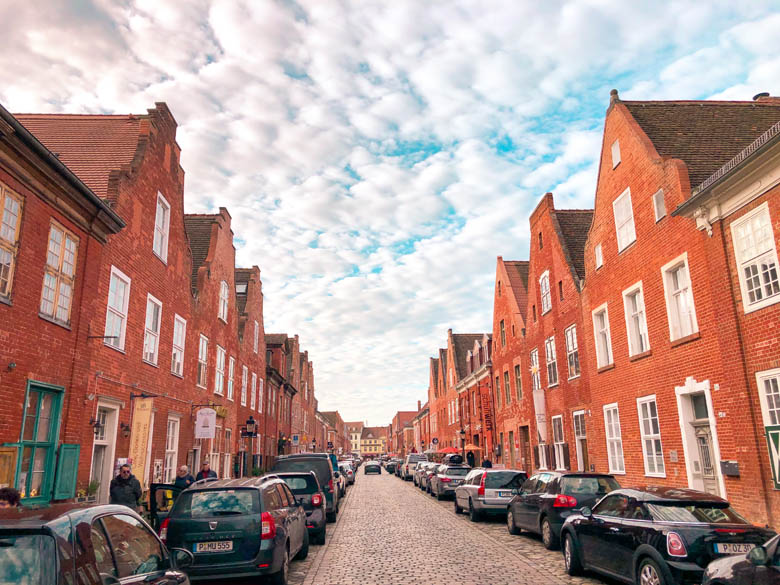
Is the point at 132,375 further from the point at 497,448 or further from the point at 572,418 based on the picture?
the point at 497,448

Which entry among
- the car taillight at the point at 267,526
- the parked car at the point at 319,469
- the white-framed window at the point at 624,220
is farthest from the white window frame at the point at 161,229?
the white-framed window at the point at 624,220

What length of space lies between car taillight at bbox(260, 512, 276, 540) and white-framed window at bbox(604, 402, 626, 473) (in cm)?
1261

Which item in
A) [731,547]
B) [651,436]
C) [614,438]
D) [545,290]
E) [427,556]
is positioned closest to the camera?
[731,547]

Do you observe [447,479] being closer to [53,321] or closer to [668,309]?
[668,309]

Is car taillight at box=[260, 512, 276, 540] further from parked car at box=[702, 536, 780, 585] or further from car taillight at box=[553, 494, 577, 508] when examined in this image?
car taillight at box=[553, 494, 577, 508]

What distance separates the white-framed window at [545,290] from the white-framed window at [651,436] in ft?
28.9

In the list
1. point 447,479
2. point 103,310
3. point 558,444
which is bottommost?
point 447,479

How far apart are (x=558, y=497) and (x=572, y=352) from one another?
36.7ft

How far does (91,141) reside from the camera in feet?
51.7

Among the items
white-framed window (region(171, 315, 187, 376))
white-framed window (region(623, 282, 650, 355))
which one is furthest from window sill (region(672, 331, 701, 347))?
white-framed window (region(171, 315, 187, 376))

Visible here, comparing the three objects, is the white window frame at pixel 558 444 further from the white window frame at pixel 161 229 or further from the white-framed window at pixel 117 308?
the white-framed window at pixel 117 308

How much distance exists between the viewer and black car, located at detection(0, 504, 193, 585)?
10.9 feet

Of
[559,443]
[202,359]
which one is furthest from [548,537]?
[202,359]

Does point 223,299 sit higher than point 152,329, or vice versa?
point 223,299
